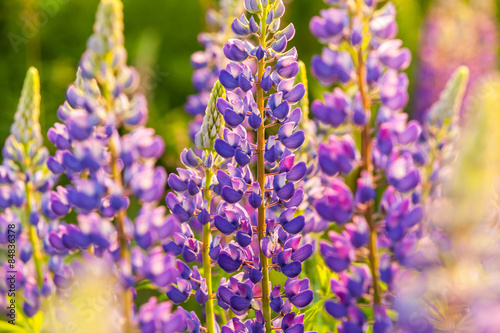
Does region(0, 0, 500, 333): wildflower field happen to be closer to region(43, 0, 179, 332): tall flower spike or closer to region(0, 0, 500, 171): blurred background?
region(43, 0, 179, 332): tall flower spike

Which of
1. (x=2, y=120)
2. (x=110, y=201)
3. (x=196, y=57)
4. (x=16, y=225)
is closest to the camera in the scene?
(x=110, y=201)

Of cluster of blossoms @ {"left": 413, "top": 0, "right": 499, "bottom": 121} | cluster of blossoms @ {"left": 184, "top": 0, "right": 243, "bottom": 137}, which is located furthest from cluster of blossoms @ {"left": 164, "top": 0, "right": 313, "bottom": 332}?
cluster of blossoms @ {"left": 413, "top": 0, "right": 499, "bottom": 121}

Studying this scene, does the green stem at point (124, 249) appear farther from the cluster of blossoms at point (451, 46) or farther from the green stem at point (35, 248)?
the cluster of blossoms at point (451, 46)

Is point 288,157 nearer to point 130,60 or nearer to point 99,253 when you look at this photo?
point 99,253

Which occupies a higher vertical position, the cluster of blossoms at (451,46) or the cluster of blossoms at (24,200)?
the cluster of blossoms at (451,46)

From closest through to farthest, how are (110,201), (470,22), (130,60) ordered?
1. (110,201)
2. (470,22)
3. (130,60)

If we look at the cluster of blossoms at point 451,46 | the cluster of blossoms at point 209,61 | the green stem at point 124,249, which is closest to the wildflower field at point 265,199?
the green stem at point 124,249

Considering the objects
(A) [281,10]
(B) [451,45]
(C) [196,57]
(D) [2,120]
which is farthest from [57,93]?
(A) [281,10]

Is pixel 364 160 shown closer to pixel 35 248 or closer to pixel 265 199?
pixel 265 199
